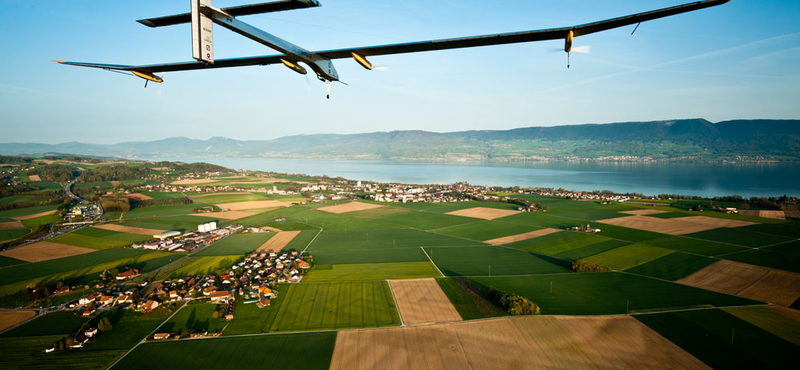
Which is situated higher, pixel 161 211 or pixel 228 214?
pixel 161 211

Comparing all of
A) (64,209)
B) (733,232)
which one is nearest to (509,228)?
(733,232)

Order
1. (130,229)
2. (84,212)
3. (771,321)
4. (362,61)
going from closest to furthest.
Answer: (362,61)
(771,321)
(130,229)
(84,212)

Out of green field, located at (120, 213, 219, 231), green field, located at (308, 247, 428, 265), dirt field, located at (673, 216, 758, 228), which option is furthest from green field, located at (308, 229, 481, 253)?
dirt field, located at (673, 216, 758, 228)

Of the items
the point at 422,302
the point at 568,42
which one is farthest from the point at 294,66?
the point at 422,302

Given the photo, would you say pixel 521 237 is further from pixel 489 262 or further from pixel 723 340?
pixel 723 340

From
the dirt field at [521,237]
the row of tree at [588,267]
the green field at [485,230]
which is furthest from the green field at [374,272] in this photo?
the green field at [485,230]

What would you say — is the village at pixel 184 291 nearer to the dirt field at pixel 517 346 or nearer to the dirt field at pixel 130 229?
the dirt field at pixel 517 346

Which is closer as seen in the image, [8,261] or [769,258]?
[769,258]
